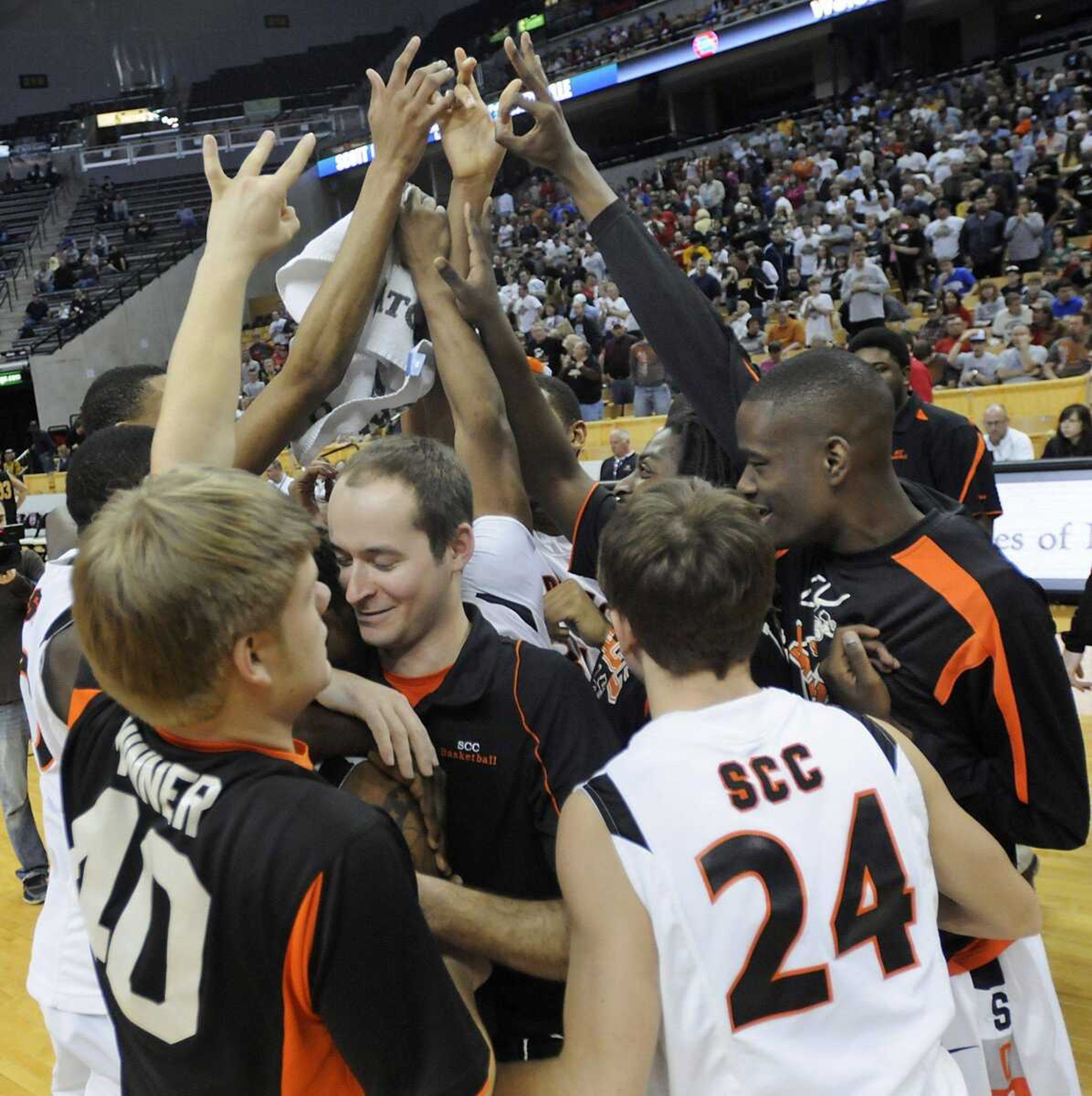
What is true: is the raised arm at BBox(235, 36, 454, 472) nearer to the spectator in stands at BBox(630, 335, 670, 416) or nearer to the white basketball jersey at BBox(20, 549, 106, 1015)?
the white basketball jersey at BBox(20, 549, 106, 1015)

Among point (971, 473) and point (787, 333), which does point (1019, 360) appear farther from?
point (971, 473)

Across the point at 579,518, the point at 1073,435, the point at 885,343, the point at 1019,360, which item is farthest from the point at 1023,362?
the point at 579,518

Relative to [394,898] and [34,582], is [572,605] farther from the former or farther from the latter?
[34,582]

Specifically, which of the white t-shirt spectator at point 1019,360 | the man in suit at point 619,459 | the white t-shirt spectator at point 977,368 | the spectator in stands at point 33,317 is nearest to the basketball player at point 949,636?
the man in suit at point 619,459

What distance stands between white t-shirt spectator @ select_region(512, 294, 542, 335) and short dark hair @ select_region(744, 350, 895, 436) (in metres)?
16.2

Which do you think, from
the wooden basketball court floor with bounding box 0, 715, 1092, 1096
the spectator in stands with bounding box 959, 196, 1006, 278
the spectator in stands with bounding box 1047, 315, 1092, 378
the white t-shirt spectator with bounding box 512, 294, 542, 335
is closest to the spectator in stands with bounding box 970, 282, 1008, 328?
the spectator in stands with bounding box 1047, 315, 1092, 378

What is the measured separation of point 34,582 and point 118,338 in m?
20.6

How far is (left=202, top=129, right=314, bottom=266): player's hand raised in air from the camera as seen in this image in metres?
1.68

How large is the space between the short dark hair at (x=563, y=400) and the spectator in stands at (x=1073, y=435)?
17.3 ft

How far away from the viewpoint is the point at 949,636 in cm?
169

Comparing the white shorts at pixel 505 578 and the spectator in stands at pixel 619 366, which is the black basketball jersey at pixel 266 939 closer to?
the white shorts at pixel 505 578

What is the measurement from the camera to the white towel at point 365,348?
6.22 ft

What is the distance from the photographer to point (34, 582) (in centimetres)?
553

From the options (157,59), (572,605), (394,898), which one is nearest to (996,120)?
(572,605)
